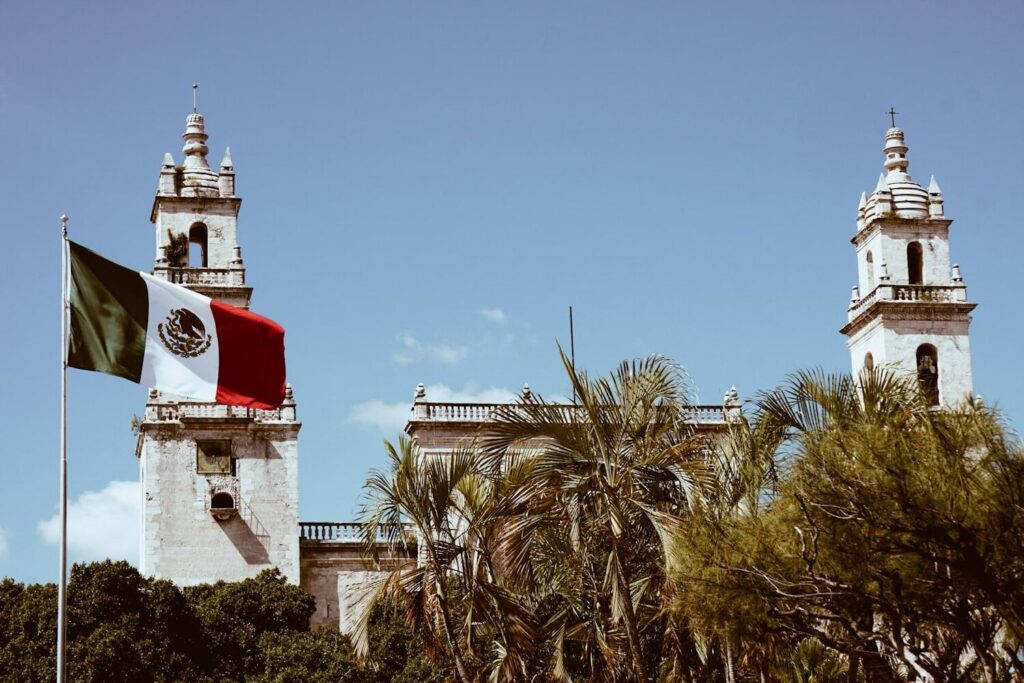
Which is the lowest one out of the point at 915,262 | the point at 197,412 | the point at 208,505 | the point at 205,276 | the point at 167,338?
the point at 167,338

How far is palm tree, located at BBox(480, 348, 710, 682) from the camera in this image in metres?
22.7

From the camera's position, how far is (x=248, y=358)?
862 inches

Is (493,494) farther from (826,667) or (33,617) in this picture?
(33,617)

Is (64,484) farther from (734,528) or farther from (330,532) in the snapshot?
(330,532)

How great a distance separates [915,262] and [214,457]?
2318 centimetres

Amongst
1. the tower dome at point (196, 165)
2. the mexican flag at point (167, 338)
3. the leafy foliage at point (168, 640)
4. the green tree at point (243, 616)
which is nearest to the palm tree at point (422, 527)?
the mexican flag at point (167, 338)

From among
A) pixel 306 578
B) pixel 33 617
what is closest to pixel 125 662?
pixel 33 617

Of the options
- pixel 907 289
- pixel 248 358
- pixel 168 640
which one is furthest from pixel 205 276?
pixel 248 358

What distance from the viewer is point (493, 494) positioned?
2517 cm

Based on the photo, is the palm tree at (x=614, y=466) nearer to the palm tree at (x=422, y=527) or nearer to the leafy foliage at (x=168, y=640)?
the palm tree at (x=422, y=527)

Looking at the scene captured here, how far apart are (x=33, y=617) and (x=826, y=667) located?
2217 centimetres

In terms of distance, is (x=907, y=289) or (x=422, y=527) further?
(x=907, y=289)

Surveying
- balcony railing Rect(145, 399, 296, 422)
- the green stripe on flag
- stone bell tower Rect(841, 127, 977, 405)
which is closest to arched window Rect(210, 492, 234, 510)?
balcony railing Rect(145, 399, 296, 422)

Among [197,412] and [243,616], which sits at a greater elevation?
[197,412]
